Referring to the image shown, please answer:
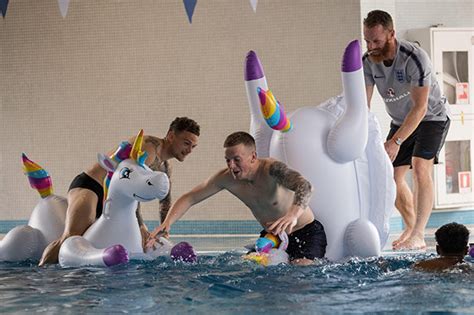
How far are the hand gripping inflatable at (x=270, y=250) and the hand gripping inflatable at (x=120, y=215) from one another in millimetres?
680

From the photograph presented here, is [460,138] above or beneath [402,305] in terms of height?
above

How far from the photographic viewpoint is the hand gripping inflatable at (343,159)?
6.03 metres

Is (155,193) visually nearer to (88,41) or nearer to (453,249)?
(453,249)

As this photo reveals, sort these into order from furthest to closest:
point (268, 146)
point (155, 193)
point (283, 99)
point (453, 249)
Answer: point (283, 99)
point (268, 146)
point (155, 193)
point (453, 249)

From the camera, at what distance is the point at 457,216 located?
1023 centimetres

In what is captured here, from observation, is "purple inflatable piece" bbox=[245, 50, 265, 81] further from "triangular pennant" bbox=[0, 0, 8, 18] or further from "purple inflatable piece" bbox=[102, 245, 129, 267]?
"triangular pennant" bbox=[0, 0, 8, 18]

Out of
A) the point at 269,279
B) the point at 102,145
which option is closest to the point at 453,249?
the point at 269,279

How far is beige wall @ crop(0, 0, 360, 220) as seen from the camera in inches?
380

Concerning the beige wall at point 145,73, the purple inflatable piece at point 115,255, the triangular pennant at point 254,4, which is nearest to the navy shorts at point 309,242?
the purple inflatable piece at point 115,255

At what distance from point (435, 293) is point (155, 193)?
6.40ft

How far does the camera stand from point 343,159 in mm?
6133

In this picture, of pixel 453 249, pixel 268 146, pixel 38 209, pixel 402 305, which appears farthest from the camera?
pixel 38 209

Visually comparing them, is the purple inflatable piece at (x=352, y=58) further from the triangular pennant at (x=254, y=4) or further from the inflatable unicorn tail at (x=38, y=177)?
the triangular pennant at (x=254, y=4)

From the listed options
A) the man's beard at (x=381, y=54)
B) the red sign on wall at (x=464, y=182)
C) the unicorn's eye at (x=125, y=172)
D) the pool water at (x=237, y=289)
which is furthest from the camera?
the red sign on wall at (x=464, y=182)
